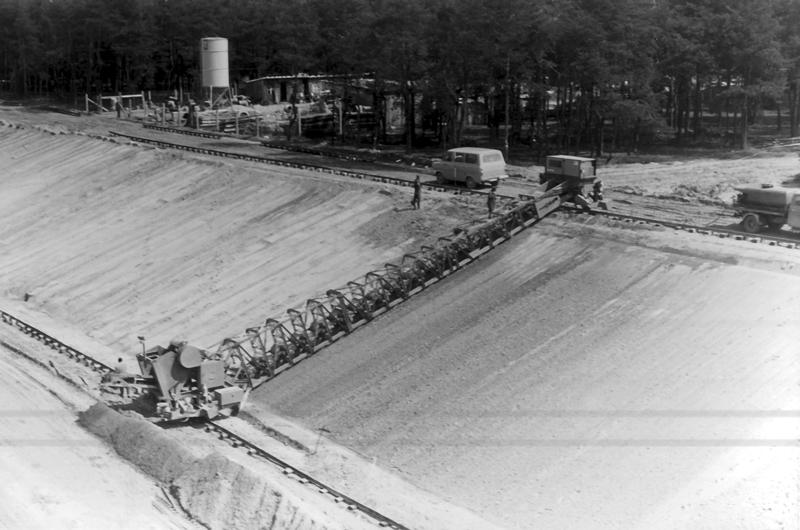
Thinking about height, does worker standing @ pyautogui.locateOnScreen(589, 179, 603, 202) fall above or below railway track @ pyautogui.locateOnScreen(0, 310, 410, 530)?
above

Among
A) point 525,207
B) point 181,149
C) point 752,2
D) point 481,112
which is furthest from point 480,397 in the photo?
point 481,112

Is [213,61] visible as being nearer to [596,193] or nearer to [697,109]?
[697,109]

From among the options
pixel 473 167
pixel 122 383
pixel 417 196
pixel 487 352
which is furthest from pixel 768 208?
pixel 122 383

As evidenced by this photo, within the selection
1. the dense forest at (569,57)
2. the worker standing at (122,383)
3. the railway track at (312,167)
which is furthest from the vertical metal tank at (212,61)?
the worker standing at (122,383)

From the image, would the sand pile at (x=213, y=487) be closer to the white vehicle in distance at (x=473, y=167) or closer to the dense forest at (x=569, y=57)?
the white vehicle in distance at (x=473, y=167)

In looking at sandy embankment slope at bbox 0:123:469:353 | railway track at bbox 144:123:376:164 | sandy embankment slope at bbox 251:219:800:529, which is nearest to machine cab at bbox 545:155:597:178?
sandy embankment slope at bbox 251:219:800:529

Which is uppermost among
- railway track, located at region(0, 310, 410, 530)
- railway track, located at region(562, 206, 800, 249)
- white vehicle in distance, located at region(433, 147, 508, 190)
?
white vehicle in distance, located at region(433, 147, 508, 190)

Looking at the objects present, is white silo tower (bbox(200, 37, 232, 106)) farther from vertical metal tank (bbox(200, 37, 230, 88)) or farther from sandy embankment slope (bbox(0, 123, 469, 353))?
sandy embankment slope (bbox(0, 123, 469, 353))
